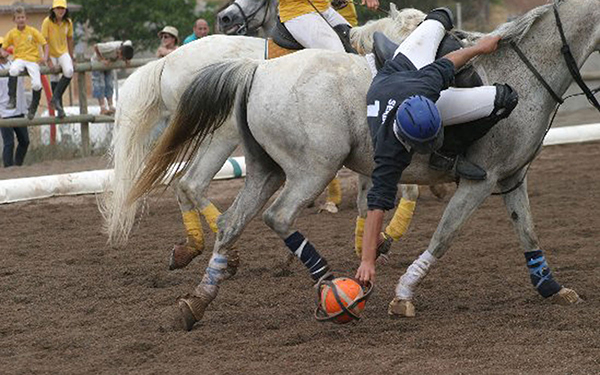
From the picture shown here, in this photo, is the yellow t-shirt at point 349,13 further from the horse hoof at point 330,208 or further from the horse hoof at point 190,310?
the horse hoof at point 190,310

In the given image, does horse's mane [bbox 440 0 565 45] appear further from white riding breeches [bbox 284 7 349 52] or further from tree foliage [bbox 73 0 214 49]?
tree foliage [bbox 73 0 214 49]

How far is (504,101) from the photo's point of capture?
19.3 feet

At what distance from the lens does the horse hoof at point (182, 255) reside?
→ 7.80 metres

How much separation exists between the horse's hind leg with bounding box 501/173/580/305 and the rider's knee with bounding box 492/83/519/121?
62 centimetres

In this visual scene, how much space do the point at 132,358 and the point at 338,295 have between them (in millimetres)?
1087

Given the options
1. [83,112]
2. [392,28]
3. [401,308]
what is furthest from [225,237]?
[83,112]

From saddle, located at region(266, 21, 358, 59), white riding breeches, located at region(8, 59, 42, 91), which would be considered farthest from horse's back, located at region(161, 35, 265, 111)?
white riding breeches, located at region(8, 59, 42, 91)

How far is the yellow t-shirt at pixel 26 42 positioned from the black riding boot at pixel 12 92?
1.16 ft

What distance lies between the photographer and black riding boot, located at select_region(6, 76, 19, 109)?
14898 millimetres

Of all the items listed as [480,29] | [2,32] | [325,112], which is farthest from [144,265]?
[2,32]

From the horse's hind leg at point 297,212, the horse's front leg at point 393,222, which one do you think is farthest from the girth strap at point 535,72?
the horse's front leg at point 393,222

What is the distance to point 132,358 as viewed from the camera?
17.9ft

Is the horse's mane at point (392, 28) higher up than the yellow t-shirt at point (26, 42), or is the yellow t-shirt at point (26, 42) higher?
the horse's mane at point (392, 28)

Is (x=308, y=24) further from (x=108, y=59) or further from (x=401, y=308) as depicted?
(x=108, y=59)
